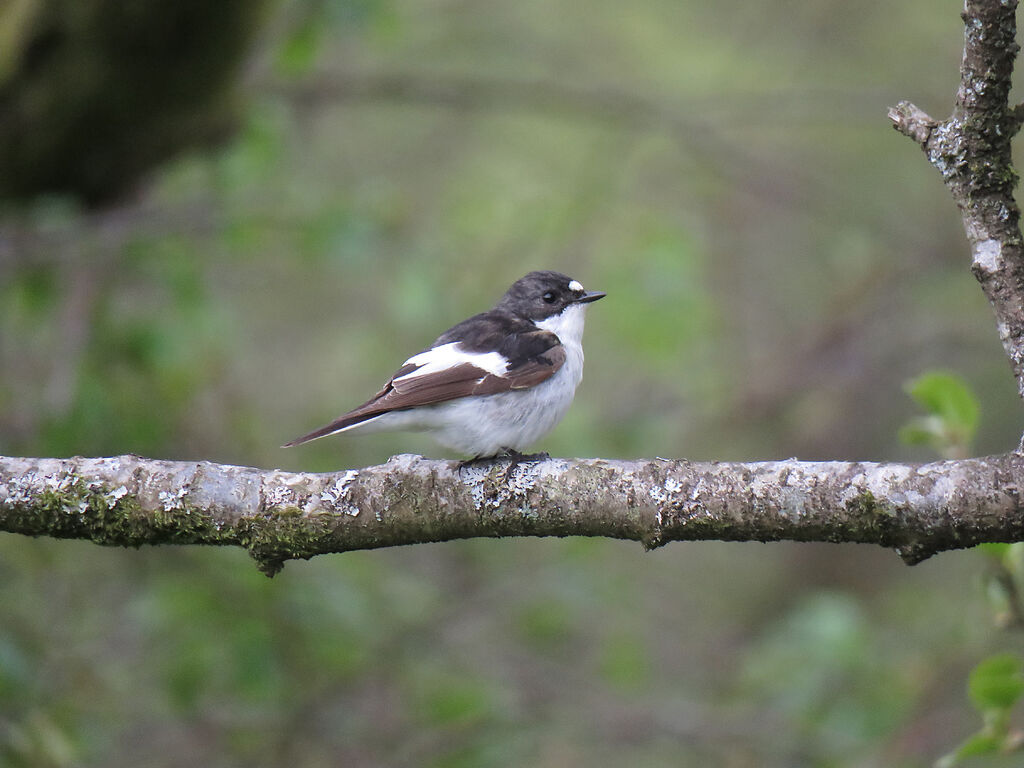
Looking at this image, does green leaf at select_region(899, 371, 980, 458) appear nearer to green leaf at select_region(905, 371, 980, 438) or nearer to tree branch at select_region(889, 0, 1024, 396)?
green leaf at select_region(905, 371, 980, 438)

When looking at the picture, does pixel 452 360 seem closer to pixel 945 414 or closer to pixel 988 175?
pixel 945 414

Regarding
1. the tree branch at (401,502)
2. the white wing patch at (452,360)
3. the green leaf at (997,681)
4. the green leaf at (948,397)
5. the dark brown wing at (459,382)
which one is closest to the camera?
the tree branch at (401,502)

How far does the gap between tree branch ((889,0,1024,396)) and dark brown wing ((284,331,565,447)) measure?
1.79 m

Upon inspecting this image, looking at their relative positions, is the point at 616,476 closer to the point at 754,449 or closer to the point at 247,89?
the point at 247,89

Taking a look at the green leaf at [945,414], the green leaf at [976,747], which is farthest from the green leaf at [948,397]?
the green leaf at [976,747]

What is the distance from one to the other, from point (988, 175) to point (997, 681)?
3.77 ft

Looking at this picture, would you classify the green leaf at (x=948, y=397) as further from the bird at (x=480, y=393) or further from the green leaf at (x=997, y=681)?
the bird at (x=480, y=393)

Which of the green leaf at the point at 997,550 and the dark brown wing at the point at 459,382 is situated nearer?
the green leaf at the point at 997,550

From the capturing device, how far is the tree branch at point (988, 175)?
2.07 meters

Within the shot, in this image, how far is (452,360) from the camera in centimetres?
385

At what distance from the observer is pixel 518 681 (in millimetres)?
6023

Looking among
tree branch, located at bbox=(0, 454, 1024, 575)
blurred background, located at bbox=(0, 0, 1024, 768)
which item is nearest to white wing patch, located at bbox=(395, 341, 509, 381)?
blurred background, located at bbox=(0, 0, 1024, 768)

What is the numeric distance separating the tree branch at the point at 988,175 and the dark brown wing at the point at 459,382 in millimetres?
1787

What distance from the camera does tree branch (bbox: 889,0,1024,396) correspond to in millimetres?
2068
